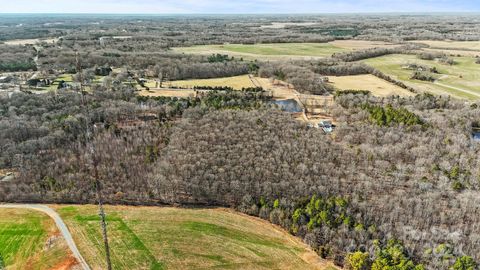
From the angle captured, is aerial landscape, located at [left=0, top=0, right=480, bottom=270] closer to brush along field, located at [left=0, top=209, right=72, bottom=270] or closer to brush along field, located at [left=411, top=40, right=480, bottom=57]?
brush along field, located at [left=0, top=209, right=72, bottom=270]

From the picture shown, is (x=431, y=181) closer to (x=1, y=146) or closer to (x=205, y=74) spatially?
(x=1, y=146)

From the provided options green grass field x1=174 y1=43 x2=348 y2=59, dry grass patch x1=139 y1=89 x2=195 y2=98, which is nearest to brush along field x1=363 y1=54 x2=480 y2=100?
green grass field x1=174 y1=43 x2=348 y2=59

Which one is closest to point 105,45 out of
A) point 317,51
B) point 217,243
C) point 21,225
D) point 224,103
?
point 317,51

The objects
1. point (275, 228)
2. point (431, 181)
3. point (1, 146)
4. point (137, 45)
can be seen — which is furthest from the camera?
point (137, 45)

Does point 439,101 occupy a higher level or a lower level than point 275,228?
higher

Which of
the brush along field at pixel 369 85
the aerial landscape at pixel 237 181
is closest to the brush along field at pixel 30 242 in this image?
the aerial landscape at pixel 237 181
